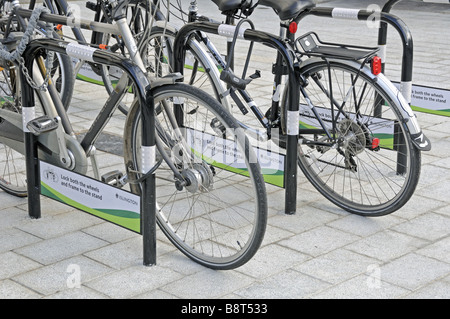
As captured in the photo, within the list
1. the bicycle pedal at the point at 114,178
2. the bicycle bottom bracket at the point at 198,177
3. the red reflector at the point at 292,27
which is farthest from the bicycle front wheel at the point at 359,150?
the bicycle pedal at the point at 114,178

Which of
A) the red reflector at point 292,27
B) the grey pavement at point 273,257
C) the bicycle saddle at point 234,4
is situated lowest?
the grey pavement at point 273,257

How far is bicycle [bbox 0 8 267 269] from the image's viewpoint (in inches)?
131

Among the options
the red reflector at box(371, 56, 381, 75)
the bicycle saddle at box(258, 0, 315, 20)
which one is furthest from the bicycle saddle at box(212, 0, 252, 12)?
the red reflector at box(371, 56, 381, 75)

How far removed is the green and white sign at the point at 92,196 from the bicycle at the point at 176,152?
0.09m

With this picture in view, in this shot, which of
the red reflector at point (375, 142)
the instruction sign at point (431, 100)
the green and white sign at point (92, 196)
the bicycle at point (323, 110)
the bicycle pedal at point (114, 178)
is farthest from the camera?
the instruction sign at point (431, 100)

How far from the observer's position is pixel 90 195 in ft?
12.0

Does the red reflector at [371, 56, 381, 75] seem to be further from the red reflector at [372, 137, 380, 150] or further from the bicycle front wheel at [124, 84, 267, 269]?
the bicycle front wheel at [124, 84, 267, 269]

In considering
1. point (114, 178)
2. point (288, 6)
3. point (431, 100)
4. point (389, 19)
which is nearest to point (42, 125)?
point (114, 178)

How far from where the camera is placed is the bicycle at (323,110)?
3908 millimetres

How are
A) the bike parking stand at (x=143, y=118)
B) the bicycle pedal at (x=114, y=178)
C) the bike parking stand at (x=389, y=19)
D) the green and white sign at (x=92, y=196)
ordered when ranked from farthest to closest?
the bike parking stand at (x=389, y=19) → the bicycle pedal at (x=114, y=178) → the green and white sign at (x=92, y=196) → the bike parking stand at (x=143, y=118)

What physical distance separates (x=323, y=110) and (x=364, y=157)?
2.26 feet

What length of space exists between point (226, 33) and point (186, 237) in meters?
1.07

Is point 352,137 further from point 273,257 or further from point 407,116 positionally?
point 273,257

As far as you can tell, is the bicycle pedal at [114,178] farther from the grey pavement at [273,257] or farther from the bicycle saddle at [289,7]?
the bicycle saddle at [289,7]
